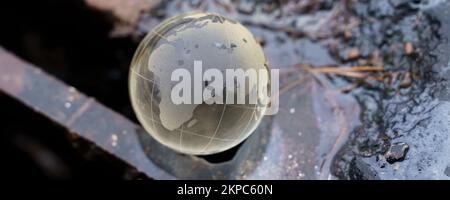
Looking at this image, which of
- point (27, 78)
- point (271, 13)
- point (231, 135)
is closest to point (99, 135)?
point (27, 78)

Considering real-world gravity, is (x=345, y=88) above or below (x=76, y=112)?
below

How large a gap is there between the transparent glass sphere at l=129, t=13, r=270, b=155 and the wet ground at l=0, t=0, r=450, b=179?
37 cm

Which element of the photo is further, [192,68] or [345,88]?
[345,88]

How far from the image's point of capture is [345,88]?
98.5 inches

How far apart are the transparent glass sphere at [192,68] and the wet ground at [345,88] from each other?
37 centimetres

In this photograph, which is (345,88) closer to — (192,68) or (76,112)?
(192,68)

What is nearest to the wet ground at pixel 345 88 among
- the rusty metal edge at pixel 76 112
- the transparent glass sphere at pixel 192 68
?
the rusty metal edge at pixel 76 112

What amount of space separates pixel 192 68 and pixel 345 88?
0.90 meters

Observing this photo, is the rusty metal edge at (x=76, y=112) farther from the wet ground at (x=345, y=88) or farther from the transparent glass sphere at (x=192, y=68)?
the transparent glass sphere at (x=192, y=68)

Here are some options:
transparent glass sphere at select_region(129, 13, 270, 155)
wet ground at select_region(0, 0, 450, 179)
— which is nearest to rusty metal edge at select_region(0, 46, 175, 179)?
wet ground at select_region(0, 0, 450, 179)

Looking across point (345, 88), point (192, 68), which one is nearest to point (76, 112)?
point (192, 68)

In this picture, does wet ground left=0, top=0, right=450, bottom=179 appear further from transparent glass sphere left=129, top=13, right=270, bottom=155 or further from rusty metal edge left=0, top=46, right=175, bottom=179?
transparent glass sphere left=129, top=13, right=270, bottom=155

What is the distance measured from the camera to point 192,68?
1.87 meters

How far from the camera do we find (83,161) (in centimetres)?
258
